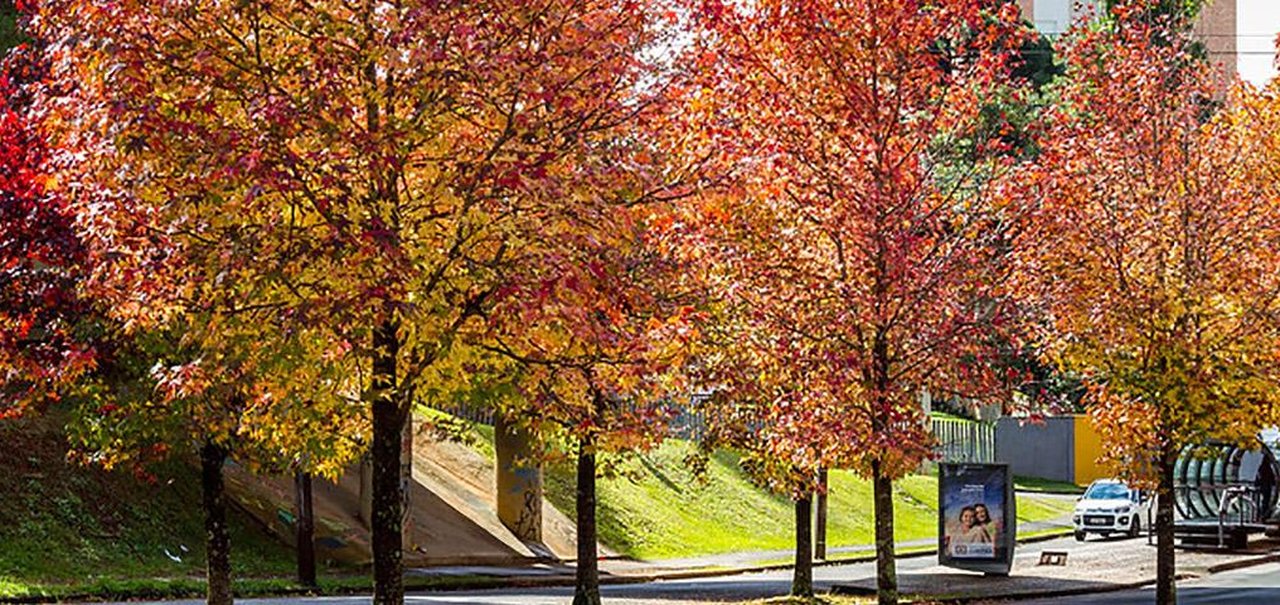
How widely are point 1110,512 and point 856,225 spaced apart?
2926 centimetres

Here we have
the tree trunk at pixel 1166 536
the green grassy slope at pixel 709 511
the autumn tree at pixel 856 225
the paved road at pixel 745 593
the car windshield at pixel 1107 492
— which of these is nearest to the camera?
the autumn tree at pixel 856 225

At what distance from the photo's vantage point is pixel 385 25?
12625 millimetres

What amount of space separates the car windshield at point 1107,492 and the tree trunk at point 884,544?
2764 cm

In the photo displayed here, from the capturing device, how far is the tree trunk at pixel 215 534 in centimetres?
2069

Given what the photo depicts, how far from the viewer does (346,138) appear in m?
12.6

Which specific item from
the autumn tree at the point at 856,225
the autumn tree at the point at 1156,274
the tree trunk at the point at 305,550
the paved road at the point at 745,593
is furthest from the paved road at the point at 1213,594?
the tree trunk at the point at 305,550

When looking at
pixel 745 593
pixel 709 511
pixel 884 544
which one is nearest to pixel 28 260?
pixel 884 544

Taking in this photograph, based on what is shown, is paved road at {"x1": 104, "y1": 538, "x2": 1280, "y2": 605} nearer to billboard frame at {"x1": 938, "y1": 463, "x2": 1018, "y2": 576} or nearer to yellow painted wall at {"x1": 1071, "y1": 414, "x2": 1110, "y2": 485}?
billboard frame at {"x1": 938, "y1": 463, "x2": 1018, "y2": 576}

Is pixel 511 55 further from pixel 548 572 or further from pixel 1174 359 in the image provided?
pixel 548 572

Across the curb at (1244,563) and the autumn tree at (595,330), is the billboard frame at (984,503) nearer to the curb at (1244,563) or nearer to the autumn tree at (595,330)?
the curb at (1244,563)

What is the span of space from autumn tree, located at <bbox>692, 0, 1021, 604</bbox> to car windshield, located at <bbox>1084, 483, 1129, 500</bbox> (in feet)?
93.3

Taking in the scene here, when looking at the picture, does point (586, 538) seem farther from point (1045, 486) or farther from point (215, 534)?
point (1045, 486)

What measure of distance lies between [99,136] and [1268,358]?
18.0 metres

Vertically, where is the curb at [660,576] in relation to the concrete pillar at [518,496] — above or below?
below
